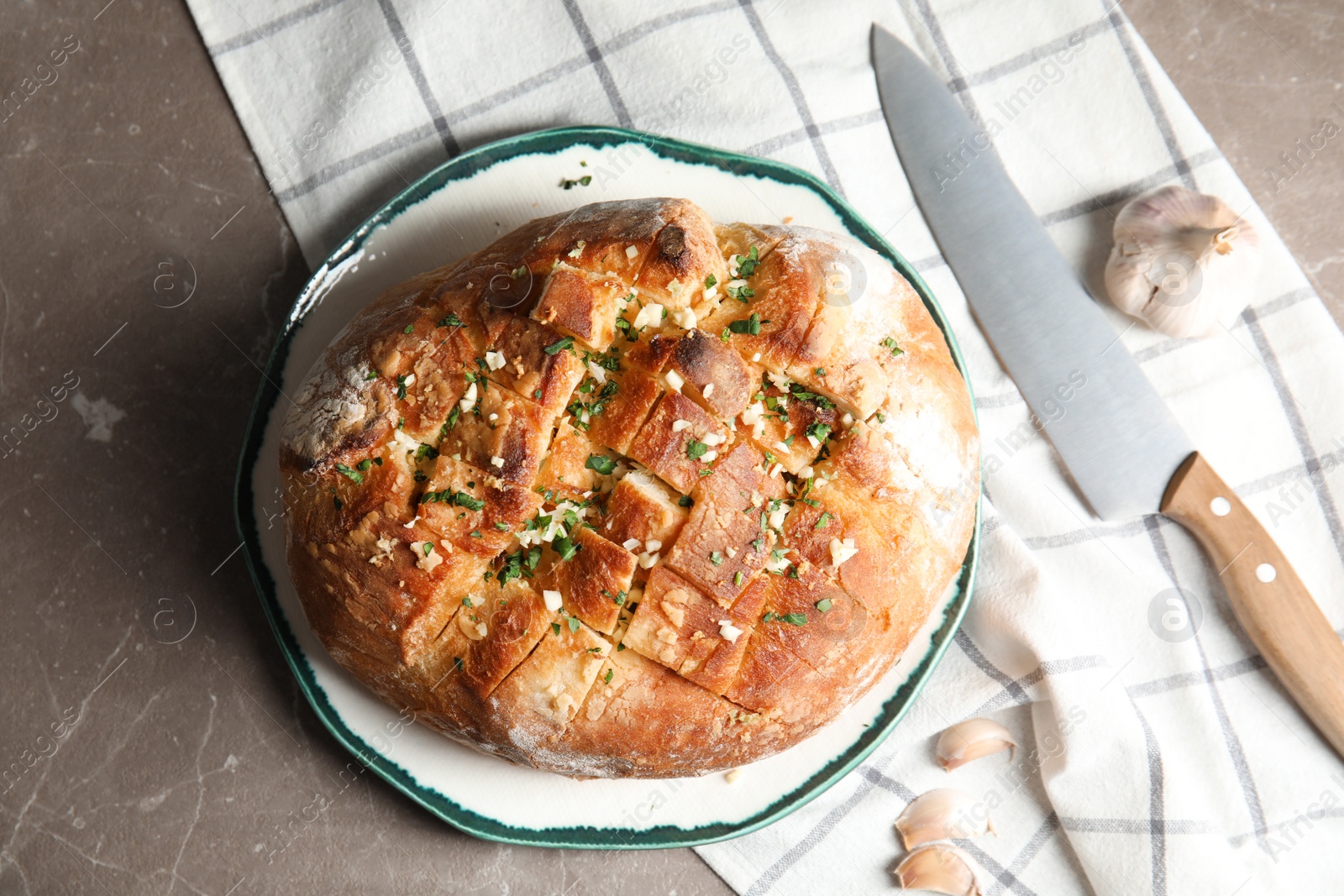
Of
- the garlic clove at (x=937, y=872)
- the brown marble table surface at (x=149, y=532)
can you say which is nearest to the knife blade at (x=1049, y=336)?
the garlic clove at (x=937, y=872)

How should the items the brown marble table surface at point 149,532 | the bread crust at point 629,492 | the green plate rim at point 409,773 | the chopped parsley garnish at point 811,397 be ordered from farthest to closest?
the brown marble table surface at point 149,532 < the green plate rim at point 409,773 < the chopped parsley garnish at point 811,397 < the bread crust at point 629,492

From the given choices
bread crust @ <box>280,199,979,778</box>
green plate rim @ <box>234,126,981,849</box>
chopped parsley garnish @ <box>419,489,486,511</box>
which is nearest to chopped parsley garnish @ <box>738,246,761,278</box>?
bread crust @ <box>280,199,979,778</box>

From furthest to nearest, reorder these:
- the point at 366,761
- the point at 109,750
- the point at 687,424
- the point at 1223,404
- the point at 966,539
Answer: the point at 1223,404, the point at 109,750, the point at 366,761, the point at 966,539, the point at 687,424

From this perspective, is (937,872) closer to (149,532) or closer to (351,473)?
(351,473)

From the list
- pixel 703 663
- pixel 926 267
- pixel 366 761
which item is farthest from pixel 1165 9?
pixel 366 761

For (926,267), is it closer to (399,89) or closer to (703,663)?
(703,663)

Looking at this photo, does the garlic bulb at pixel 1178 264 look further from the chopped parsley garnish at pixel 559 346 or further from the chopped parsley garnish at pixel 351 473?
the chopped parsley garnish at pixel 351 473

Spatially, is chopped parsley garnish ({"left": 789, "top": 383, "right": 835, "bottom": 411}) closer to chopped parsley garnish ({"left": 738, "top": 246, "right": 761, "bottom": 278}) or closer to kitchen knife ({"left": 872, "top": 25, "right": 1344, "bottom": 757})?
chopped parsley garnish ({"left": 738, "top": 246, "right": 761, "bottom": 278})
